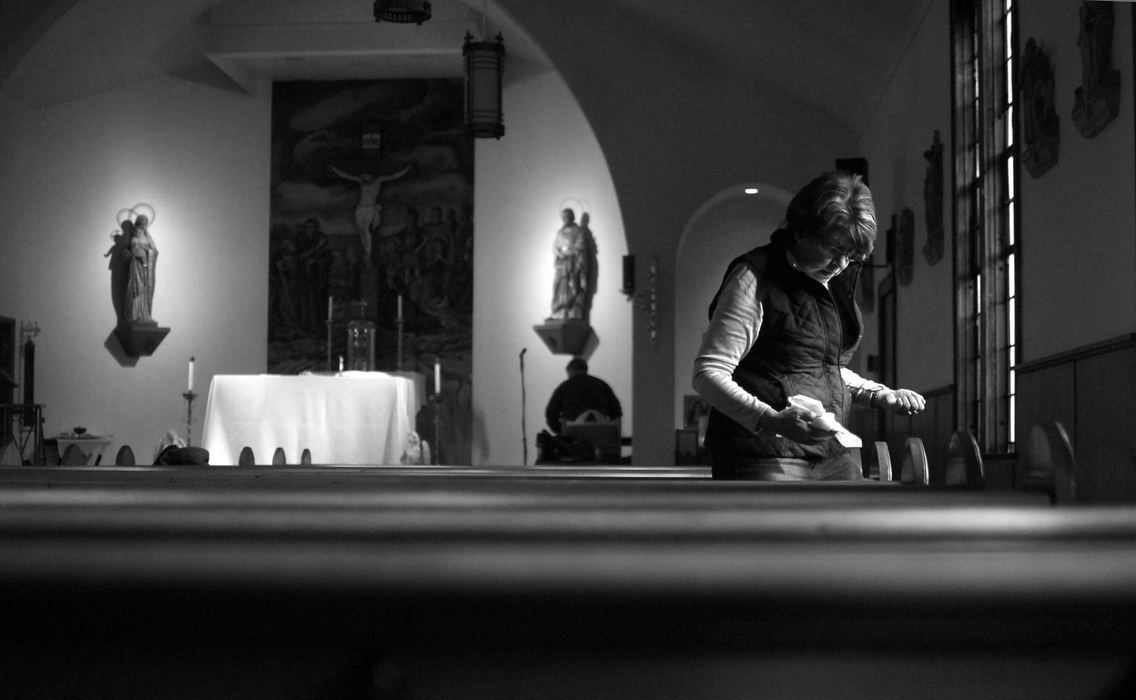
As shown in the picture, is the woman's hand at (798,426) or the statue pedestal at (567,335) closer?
the woman's hand at (798,426)

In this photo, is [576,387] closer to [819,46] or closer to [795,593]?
[819,46]

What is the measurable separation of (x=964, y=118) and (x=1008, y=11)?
770mm

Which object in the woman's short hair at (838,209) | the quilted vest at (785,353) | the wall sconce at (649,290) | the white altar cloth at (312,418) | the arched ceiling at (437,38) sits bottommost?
the white altar cloth at (312,418)

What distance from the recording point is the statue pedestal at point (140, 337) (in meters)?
16.5

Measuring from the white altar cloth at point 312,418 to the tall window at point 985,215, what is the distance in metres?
4.29

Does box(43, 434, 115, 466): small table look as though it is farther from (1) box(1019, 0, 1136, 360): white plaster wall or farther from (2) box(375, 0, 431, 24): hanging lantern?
(1) box(1019, 0, 1136, 360): white plaster wall

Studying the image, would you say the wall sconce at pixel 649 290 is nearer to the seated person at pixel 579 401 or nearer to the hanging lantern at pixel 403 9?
the seated person at pixel 579 401

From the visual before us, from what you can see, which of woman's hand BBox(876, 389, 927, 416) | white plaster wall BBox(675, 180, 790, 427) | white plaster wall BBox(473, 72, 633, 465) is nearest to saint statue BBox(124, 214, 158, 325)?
white plaster wall BBox(473, 72, 633, 465)

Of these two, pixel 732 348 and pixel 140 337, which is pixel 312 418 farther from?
pixel 732 348

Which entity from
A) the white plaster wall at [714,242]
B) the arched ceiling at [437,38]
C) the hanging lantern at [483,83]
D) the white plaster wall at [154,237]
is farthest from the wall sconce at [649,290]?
the white plaster wall at [154,237]

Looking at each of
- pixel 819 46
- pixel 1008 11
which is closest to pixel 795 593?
pixel 1008 11

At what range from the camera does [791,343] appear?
3396mm

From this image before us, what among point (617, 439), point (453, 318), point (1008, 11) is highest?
point (1008, 11)

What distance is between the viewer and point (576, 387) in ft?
44.7
